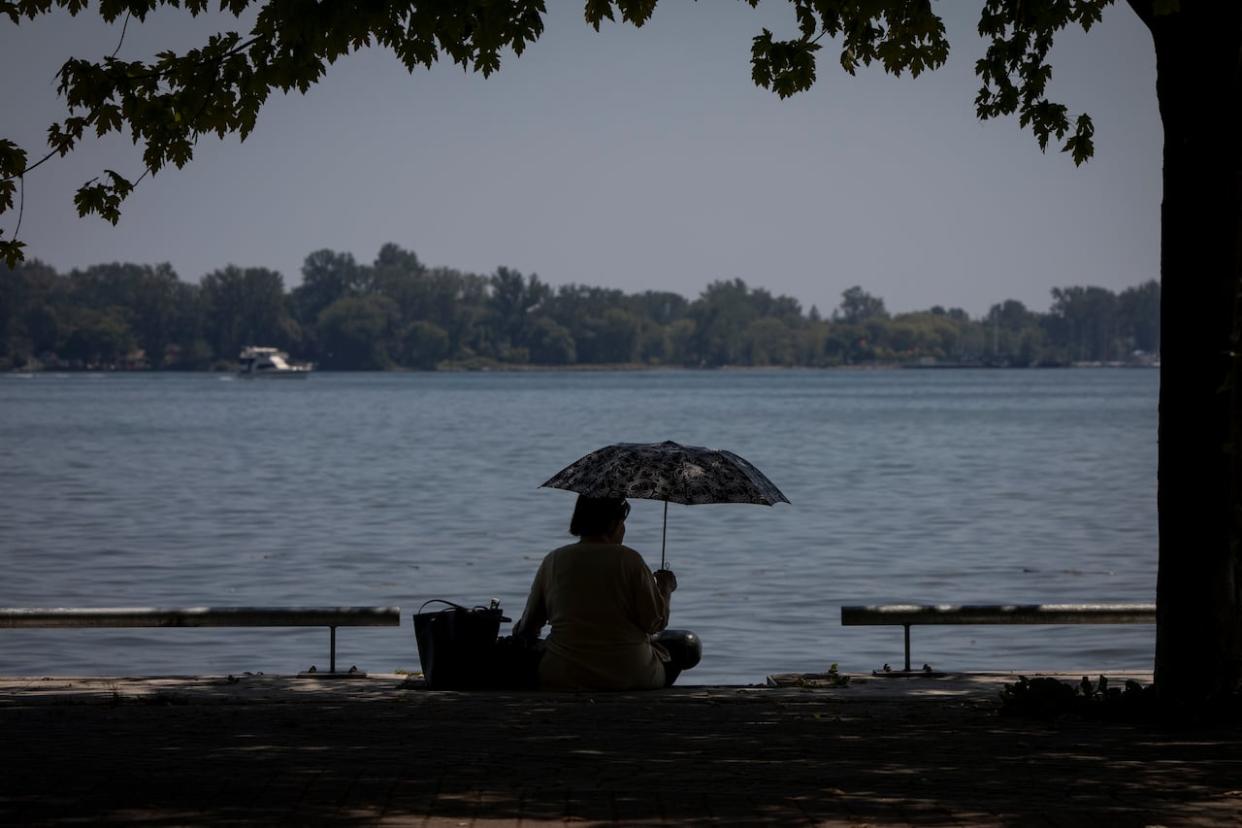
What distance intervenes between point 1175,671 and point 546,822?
14.3 ft

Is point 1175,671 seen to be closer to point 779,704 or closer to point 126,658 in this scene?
point 779,704

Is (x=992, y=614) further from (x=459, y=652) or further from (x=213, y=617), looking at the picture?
(x=213, y=617)

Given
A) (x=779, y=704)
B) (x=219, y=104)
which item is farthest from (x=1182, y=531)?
(x=219, y=104)

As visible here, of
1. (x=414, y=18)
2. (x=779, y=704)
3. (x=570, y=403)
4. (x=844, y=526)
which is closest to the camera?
(x=414, y=18)

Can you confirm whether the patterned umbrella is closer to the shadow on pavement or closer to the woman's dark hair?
the woman's dark hair

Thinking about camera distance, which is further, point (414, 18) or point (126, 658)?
point (126, 658)

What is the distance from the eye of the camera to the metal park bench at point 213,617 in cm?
1190

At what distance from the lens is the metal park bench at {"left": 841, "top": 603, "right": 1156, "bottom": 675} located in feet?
39.1

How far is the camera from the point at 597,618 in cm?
1073

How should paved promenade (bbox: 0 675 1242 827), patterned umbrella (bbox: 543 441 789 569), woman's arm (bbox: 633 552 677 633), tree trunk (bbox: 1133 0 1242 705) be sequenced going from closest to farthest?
paved promenade (bbox: 0 675 1242 827) < tree trunk (bbox: 1133 0 1242 705) < woman's arm (bbox: 633 552 677 633) < patterned umbrella (bbox: 543 441 789 569)

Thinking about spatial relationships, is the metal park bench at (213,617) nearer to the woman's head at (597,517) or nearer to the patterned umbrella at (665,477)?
the patterned umbrella at (665,477)

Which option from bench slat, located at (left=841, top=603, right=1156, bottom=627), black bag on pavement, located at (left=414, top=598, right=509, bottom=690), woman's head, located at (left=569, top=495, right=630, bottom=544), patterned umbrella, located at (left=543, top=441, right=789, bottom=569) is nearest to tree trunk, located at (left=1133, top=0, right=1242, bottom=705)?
bench slat, located at (left=841, top=603, right=1156, bottom=627)

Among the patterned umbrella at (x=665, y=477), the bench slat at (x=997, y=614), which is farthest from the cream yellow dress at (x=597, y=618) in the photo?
the bench slat at (x=997, y=614)

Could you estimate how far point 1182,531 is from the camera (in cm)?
966
